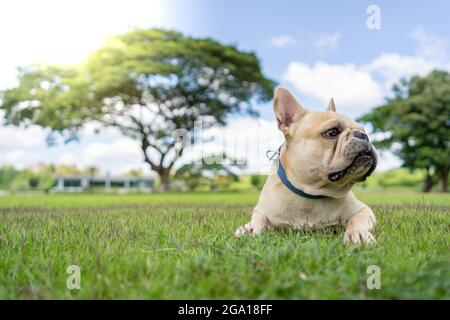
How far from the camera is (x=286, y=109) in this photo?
393 cm

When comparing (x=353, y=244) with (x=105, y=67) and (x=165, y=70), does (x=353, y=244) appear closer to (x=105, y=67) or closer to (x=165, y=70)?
(x=165, y=70)

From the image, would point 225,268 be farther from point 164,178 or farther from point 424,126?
point 424,126

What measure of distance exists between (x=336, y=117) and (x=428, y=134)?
87.3 ft

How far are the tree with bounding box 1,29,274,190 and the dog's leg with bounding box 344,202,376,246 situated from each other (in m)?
20.9

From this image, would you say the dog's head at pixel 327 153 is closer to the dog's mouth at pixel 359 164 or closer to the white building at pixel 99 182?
the dog's mouth at pixel 359 164

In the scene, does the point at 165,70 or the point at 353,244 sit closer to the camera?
the point at 353,244

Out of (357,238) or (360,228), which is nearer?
(357,238)

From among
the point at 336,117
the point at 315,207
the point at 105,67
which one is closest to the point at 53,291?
the point at 315,207

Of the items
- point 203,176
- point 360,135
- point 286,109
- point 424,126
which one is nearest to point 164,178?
point 203,176

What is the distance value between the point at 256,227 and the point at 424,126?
88.9 ft

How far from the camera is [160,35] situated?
25734 millimetres

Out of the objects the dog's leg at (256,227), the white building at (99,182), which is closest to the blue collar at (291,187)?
the dog's leg at (256,227)

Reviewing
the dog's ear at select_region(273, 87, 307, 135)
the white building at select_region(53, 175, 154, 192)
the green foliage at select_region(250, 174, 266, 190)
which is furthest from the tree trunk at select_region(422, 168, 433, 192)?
the dog's ear at select_region(273, 87, 307, 135)
